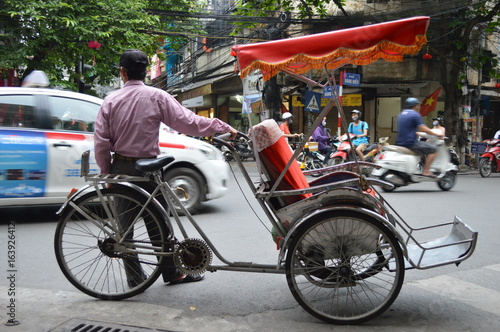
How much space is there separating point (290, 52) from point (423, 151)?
21.0 ft

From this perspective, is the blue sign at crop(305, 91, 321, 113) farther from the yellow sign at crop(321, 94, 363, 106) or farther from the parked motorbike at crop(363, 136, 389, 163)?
the parked motorbike at crop(363, 136, 389, 163)

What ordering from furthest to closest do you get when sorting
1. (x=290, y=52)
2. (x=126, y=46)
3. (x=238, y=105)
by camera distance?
(x=238, y=105), (x=126, y=46), (x=290, y=52)

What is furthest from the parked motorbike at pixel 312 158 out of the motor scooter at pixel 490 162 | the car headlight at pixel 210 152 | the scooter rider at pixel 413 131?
the car headlight at pixel 210 152

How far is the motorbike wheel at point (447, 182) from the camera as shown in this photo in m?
9.23

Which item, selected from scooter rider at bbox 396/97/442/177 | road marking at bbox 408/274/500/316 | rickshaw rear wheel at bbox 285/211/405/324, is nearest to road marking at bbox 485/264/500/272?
road marking at bbox 408/274/500/316

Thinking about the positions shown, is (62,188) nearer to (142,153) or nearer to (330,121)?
(142,153)

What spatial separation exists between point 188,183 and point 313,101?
33.0 ft

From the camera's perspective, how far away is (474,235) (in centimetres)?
297

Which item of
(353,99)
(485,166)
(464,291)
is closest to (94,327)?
(464,291)

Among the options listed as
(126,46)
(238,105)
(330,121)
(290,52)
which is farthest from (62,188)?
(238,105)

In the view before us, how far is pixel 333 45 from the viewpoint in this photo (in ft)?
9.27

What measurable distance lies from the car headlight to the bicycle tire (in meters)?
3.00

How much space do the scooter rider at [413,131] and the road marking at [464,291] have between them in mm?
4879

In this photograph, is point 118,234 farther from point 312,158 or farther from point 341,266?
point 312,158
